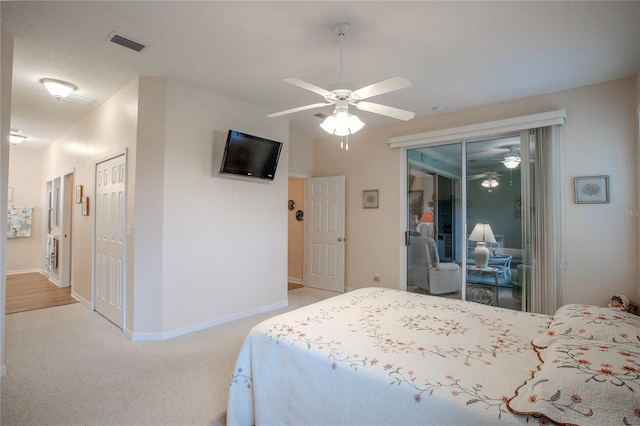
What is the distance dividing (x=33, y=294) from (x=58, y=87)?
3.46m

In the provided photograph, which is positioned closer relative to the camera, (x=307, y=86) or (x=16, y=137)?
(x=307, y=86)

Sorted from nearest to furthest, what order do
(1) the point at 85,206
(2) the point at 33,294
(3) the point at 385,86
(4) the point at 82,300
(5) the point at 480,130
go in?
(3) the point at 385,86 < (5) the point at 480,130 < (1) the point at 85,206 < (4) the point at 82,300 < (2) the point at 33,294

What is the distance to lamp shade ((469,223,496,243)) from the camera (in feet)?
13.2

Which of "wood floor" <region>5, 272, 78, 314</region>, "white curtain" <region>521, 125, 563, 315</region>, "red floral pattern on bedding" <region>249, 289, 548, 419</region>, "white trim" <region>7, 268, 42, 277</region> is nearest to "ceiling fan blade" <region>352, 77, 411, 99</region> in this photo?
"red floral pattern on bedding" <region>249, 289, 548, 419</region>

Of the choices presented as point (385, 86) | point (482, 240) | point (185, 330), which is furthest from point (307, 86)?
point (482, 240)

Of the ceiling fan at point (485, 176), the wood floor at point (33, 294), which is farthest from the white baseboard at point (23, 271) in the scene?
the ceiling fan at point (485, 176)

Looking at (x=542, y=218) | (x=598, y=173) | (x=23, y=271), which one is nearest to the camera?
(x=598, y=173)

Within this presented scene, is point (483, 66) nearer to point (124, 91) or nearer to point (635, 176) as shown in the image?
point (635, 176)

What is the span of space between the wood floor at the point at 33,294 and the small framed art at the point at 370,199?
4.45 m

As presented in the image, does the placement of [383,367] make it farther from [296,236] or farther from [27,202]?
[27,202]

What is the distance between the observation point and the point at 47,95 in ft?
12.5

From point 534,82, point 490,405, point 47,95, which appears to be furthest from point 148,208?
point 534,82

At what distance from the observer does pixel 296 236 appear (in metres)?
6.31

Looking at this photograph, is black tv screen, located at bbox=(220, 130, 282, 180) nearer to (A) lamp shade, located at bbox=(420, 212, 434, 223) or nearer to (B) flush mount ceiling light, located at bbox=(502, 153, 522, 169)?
(A) lamp shade, located at bbox=(420, 212, 434, 223)
